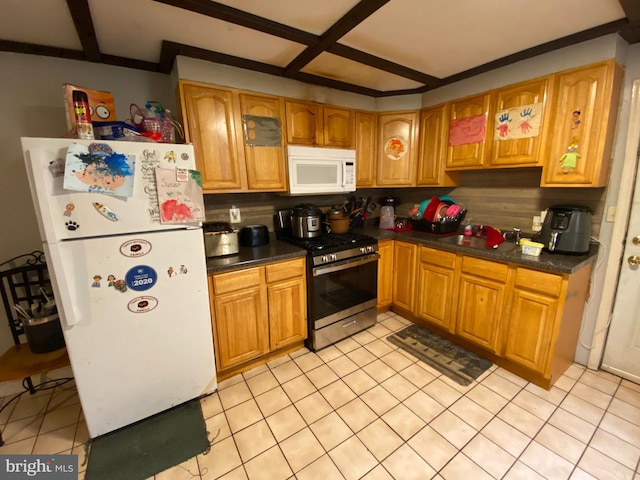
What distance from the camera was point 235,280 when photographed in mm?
1916

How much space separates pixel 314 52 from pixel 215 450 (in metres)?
2.52

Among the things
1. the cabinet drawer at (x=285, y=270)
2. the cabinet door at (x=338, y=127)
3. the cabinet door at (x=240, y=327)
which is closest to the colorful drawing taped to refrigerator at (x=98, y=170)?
the cabinet door at (x=240, y=327)

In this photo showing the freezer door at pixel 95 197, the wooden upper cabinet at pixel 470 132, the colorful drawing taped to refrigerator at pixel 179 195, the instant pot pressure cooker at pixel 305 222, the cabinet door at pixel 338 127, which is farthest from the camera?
the cabinet door at pixel 338 127

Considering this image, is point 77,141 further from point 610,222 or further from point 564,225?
point 610,222

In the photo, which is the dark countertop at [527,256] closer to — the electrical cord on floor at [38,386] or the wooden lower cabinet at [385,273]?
the wooden lower cabinet at [385,273]

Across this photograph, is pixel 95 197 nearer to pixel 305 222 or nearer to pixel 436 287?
pixel 305 222

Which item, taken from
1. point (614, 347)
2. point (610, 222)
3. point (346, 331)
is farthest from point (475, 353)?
point (610, 222)

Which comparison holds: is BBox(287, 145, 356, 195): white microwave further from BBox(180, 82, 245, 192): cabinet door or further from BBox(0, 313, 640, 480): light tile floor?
BBox(0, 313, 640, 480): light tile floor

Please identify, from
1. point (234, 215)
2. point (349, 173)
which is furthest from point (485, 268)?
point (234, 215)

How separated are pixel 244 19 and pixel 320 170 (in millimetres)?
1230

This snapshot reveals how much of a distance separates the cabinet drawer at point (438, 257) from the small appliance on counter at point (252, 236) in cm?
145

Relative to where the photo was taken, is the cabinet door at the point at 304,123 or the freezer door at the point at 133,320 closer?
the freezer door at the point at 133,320

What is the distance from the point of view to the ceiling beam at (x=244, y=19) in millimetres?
1339

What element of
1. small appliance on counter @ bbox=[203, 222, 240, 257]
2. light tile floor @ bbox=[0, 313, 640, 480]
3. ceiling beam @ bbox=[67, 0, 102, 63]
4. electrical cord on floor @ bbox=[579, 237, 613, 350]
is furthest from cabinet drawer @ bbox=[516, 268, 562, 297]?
ceiling beam @ bbox=[67, 0, 102, 63]
